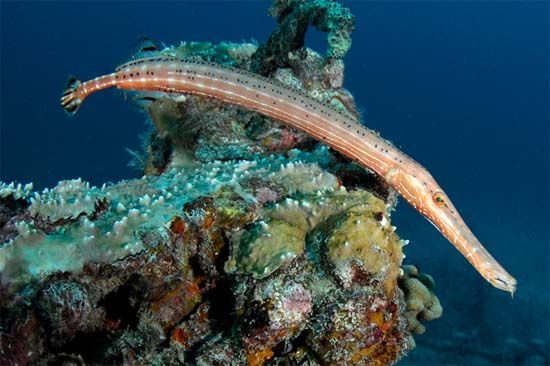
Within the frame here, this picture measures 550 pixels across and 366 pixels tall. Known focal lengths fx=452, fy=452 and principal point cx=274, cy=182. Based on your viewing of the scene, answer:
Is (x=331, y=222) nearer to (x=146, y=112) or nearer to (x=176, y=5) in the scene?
(x=146, y=112)

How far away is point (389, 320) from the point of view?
3871 millimetres

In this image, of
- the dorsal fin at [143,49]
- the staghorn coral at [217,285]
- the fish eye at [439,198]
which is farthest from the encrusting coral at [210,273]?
the dorsal fin at [143,49]

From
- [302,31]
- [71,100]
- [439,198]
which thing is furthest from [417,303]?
[71,100]

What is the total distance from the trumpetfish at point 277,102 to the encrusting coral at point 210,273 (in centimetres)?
40

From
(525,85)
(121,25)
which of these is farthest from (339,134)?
(525,85)

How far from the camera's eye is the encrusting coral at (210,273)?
12.3 ft

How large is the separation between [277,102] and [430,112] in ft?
314

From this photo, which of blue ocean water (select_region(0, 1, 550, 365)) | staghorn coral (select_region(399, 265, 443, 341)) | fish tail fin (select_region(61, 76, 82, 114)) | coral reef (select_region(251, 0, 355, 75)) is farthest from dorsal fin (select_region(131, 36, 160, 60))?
staghorn coral (select_region(399, 265, 443, 341))

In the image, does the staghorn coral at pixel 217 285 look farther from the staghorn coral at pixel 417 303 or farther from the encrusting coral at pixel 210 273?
the staghorn coral at pixel 417 303

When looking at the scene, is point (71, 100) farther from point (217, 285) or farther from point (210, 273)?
point (217, 285)

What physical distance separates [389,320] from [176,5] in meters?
128

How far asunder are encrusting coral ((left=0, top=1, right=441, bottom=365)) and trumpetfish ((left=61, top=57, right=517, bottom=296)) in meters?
0.40

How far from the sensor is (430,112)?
93.8 metres

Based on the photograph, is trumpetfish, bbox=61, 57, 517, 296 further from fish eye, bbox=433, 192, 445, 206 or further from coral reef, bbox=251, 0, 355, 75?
coral reef, bbox=251, 0, 355, 75
